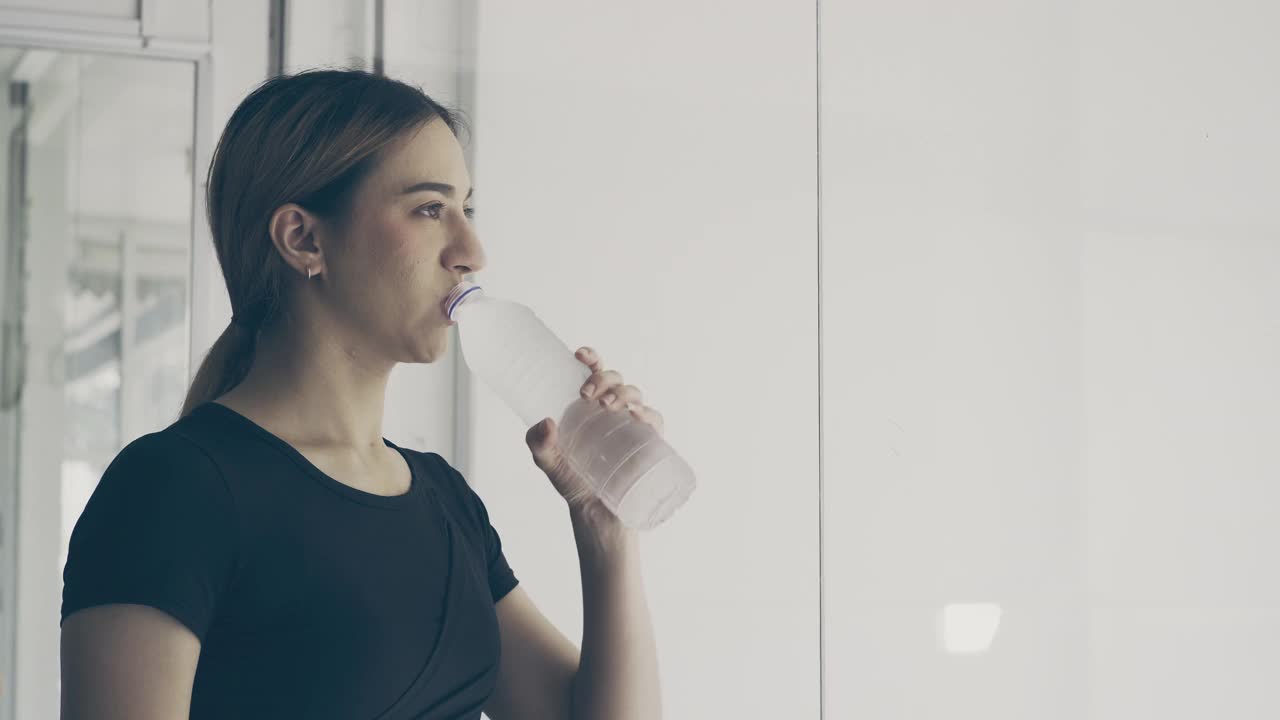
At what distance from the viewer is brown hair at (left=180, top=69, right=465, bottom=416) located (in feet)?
2.68

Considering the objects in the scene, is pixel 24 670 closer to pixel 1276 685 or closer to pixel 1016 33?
pixel 1016 33

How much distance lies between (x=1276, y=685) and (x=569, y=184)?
4.17ft

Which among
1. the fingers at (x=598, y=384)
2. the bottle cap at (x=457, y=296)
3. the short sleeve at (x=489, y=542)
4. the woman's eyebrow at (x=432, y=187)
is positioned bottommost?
the short sleeve at (x=489, y=542)

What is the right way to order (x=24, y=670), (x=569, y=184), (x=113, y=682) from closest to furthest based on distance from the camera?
1. (x=113, y=682)
2. (x=24, y=670)
3. (x=569, y=184)

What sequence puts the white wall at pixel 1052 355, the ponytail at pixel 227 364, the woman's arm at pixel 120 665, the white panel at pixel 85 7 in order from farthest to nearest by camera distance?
the white wall at pixel 1052 355
the white panel at pixel 85 7
the ponytail at pixel 227 364
the woman's arm at pixel 120 665

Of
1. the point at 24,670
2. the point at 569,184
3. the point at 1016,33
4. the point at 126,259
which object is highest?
the point at 1016,33

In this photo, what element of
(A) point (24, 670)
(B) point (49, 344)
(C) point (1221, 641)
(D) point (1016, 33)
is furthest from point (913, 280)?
(A) point (24, 670)

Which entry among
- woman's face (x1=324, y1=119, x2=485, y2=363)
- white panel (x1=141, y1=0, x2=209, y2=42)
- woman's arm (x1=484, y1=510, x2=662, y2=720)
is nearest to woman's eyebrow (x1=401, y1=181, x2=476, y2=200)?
woman's face (x1=324, y1=119, x2=485, y2=363)

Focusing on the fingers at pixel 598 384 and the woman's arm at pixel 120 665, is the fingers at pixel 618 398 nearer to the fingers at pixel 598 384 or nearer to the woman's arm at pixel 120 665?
the fingers at pixel 598 384

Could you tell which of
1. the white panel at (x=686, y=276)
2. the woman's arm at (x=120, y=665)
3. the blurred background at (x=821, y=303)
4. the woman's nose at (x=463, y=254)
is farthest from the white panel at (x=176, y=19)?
the woman's arm at (x=120, y=665)

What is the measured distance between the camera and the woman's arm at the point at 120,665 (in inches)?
25.3

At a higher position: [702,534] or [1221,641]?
[702,534]

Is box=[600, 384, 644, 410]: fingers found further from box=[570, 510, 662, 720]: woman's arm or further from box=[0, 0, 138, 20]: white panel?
box=[0, 0, 138, 20]: white panel

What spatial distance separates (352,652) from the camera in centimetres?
74
